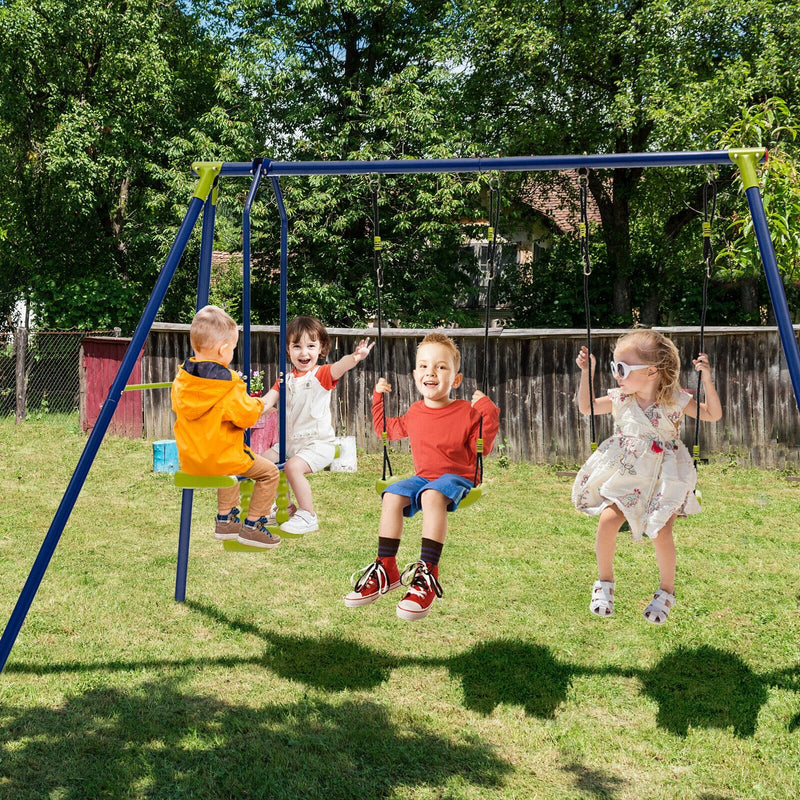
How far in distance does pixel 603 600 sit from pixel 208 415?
2535 millimetres

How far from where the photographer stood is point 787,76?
54.5 ft

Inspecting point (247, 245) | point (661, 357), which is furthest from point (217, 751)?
point (661, 357)

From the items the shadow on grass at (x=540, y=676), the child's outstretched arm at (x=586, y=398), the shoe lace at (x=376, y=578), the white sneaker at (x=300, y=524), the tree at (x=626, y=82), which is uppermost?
the tree at (x=626, y=82)

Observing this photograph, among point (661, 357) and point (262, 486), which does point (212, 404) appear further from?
point (661, 357)

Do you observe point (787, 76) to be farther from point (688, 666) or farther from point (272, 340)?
point (688, 666)

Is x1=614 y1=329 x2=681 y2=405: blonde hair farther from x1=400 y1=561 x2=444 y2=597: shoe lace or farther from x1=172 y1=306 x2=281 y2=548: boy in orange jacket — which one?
x1=172 y1=306 x2=281 y2=548: boy in orange jacket

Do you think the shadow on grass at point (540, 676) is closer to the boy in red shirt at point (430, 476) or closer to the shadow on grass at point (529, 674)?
the shadow on grass at point (529, 674)

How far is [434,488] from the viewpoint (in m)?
4.96

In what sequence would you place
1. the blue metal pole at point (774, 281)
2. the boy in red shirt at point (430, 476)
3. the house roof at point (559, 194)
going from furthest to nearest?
the house roof at point (559, 194) → the boy in red shirt at point (430, 476) → the blue metal pole at point (774, 281)

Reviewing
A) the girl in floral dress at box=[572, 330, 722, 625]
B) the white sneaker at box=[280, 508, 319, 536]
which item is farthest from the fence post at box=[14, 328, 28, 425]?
the girl in floral dress at box=[572, 330, 722, 625]

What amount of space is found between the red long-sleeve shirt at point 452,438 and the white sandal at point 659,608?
50.7 inches

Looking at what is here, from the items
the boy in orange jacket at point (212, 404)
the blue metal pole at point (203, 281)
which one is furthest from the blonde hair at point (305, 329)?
the boy in orange jacket at point (212, 404)

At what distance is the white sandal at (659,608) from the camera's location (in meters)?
4.88

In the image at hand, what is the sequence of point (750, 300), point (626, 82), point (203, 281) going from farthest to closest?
1. point (750, 300)
2. point (626, 82)
3. point (203, 281)
